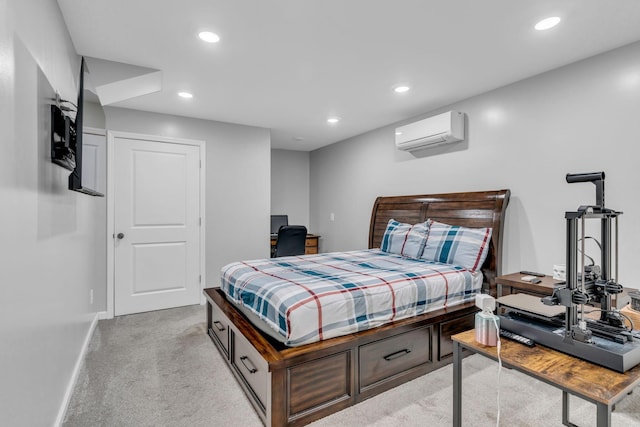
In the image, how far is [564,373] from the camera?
119cm

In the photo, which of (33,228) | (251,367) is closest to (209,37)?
(33,228)

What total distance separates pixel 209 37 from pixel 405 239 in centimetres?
260

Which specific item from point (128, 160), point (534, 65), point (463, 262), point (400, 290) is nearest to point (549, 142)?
point (534, 65)

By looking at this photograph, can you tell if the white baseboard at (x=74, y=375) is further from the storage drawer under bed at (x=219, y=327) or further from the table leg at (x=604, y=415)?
the table leg at (x=604, y=415)

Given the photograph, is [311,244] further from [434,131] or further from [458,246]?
[458,246]

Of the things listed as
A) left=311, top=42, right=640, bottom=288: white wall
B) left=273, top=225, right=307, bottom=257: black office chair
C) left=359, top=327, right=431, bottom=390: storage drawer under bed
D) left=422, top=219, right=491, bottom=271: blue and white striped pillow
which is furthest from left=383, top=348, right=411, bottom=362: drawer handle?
left=273, top=225, right=307, bottom=257: black office chair

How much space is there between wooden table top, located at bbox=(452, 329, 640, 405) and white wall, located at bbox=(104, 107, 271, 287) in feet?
11.6

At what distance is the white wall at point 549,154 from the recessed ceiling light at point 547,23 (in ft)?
2.37

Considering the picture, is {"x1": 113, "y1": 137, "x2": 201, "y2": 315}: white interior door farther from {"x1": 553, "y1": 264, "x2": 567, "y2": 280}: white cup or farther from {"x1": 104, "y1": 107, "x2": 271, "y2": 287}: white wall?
{"x1": 553, "y1": 264, "x2": 567, "y2": 280}: white cup

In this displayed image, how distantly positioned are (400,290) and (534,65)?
2165mm

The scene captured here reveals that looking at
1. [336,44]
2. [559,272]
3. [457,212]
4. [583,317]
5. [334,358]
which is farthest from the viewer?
[457,212]

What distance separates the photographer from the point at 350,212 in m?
5.22

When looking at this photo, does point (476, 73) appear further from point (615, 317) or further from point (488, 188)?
point (615, 317)

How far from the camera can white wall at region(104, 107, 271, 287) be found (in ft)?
13.9
